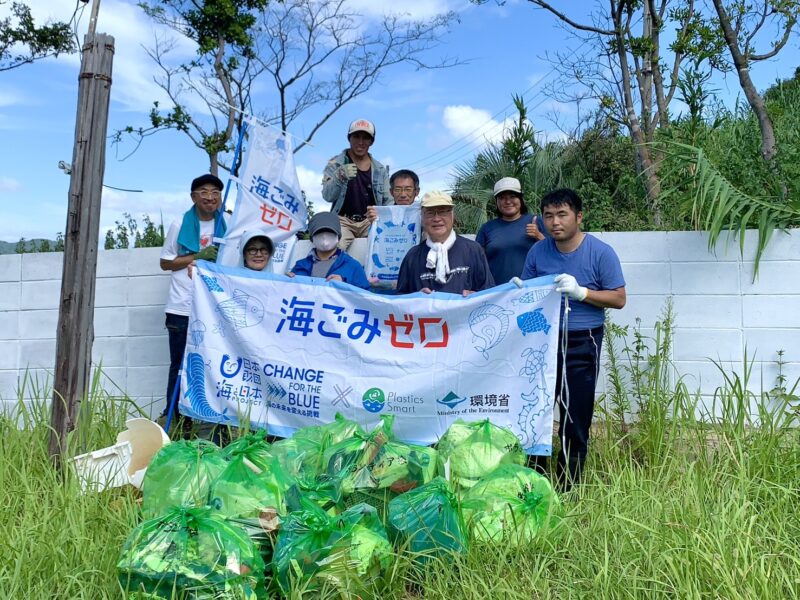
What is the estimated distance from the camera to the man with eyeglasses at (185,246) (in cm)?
513

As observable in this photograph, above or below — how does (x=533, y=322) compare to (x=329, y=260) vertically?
below

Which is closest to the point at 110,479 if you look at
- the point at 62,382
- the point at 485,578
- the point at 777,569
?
the point at 62,382

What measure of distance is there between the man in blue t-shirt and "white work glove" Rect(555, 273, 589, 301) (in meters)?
0.04

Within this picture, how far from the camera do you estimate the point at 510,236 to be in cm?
491

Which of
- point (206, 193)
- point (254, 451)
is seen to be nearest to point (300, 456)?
point (254, 451)

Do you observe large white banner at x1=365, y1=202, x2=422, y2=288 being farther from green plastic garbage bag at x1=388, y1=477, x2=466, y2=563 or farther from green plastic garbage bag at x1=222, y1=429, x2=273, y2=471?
green plastic garbage bag at x1=388, y1=477, x2=466, y2=563

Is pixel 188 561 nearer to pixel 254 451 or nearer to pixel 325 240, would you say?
pixel 254 451

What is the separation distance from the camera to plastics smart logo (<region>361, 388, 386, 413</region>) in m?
4.40

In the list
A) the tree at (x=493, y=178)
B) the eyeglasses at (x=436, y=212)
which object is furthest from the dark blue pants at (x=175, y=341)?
the tree at (x=493, y=178)

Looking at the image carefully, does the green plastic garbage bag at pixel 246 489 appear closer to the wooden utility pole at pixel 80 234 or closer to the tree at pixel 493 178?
the wooden utility pole at pixel 80 234

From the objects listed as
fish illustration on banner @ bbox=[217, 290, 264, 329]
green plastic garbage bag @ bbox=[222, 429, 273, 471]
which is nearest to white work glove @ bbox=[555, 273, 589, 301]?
green plastic garbage bag @ bbox=[222, 429, 273, 471]

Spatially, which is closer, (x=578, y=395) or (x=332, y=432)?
(x=332, y=432)

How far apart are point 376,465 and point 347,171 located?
2.71 meters

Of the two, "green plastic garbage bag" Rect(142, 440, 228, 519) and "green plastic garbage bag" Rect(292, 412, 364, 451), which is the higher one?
"green plastic garbage bag" Rect(292, 412, 364, 451)
